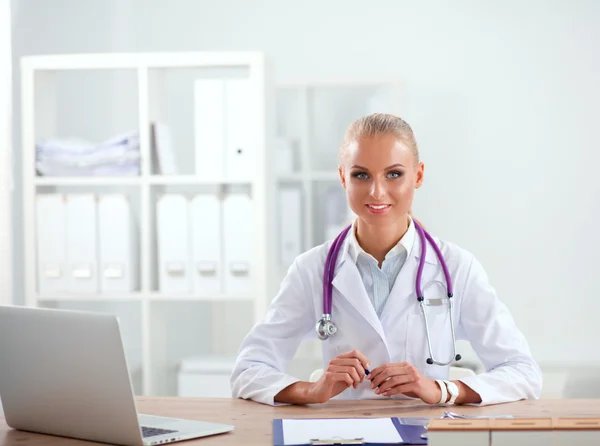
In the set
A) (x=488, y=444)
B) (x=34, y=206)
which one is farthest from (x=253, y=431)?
(x=34, y=206)

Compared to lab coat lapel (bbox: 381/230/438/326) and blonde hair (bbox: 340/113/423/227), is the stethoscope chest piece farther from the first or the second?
blonde hair (bbox: 340/113/423/227)

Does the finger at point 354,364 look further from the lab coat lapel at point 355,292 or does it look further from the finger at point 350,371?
the lab coat lapel at point 355,292

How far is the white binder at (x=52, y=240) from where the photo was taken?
3.41m

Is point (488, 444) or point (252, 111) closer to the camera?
point (488, 444)

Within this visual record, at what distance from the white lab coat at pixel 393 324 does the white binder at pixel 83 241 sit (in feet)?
5.62

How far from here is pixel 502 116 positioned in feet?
14.8

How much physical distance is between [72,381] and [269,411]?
405mm

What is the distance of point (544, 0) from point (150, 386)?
2.79 metres

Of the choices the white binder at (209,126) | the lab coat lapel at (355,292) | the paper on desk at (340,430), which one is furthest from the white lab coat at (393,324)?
the white binder at (209,126)

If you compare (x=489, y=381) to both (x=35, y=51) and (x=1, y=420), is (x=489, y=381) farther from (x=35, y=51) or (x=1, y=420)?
(x=35, y=51)

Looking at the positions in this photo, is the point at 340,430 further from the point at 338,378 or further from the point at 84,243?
the point at 84,243

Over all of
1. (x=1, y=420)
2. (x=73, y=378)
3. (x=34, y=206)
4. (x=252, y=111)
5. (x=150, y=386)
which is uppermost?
(x=252, y=111)

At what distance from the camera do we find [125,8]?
15.2 ft

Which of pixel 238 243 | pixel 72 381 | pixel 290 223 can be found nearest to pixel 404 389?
pixel 72 381
